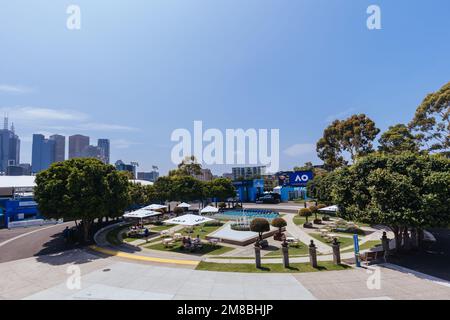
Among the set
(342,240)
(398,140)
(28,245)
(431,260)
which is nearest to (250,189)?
(398,140)

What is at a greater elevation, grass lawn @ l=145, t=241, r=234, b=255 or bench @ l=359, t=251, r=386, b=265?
bench @ l=359, t=251, r=386, b=265

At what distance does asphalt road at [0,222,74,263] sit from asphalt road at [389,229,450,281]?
26.7 m

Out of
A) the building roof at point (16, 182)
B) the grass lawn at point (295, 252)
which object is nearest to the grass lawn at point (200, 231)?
the grass lawn at point (295, 252)

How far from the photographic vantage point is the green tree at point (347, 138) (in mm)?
42562

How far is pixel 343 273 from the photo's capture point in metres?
13.6

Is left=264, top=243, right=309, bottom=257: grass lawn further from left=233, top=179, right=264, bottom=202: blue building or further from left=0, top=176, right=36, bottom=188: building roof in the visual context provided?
left=0, top=176, right=36, bottom=188: building roof

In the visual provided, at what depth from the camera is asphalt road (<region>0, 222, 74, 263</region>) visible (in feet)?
65.1

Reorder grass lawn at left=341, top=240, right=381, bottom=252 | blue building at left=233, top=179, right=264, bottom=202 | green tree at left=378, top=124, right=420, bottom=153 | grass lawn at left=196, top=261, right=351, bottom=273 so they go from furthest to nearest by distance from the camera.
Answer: blue building at left=233, top=179, right=264, bottom=202 → green tree at left=378, top=124, right=420, bottom=153 → grass lawn at left=341, top=240, right=381, bottom=252 → grass lawn at left=196, top=261, right=351, bottom=273

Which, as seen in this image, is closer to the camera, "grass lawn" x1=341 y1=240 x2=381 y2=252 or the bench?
the bench

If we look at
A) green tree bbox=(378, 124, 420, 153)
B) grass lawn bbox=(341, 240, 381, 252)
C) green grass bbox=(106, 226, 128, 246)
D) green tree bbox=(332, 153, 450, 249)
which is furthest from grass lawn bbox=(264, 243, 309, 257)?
green tree bbox=(378, 124, 420, 153)
